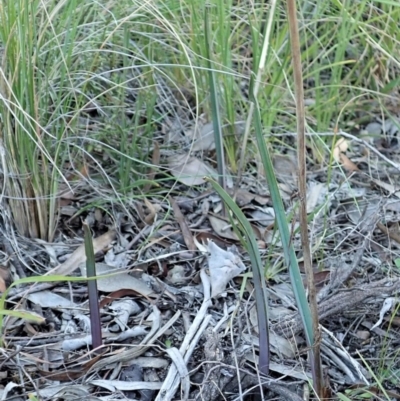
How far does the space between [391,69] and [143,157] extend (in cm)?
90

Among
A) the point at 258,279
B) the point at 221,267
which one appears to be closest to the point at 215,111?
the point at 221,267

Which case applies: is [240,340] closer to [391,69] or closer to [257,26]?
[257,26]

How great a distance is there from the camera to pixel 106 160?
6.08 feet

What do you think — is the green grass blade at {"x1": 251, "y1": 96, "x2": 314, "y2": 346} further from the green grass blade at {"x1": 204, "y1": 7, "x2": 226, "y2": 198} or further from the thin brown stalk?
the green grass blade at {"x1": 204, "y1": 7, "x2": 226, "y2": 198}

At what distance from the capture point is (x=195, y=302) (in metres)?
1.52

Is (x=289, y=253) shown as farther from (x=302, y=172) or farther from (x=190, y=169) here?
(x=190, y=169)

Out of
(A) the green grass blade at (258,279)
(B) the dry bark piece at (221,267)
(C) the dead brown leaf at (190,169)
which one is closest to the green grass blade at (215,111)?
(C) the dead brown leaf at (190,169)

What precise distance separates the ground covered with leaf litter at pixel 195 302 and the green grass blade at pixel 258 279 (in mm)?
46

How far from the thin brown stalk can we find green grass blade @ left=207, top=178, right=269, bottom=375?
0.09 m

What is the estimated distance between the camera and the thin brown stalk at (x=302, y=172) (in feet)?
3.48

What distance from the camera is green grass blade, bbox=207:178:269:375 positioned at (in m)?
1.20

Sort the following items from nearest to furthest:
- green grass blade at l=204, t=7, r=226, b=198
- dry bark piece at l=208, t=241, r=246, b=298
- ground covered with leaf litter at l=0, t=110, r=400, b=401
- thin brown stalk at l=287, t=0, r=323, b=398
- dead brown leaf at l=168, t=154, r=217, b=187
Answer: thin brown stalk at l=287, t=0, r=323, b=398
ground covered with leaf litter at l=0, t=110, r=400, b=401
dry bark piece at l=208, t=241, r=246, b=298
green grass blade at l=204, t=7, r=226, b=198
dead brown leaf at l=168, t=154, r=217, b=187

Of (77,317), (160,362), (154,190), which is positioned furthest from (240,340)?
(154,190)

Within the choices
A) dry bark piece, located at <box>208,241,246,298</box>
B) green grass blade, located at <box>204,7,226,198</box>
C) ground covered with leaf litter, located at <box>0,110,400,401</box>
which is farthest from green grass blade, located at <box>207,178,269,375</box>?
green grass blade, located at <box>204,7,226,198</box>
